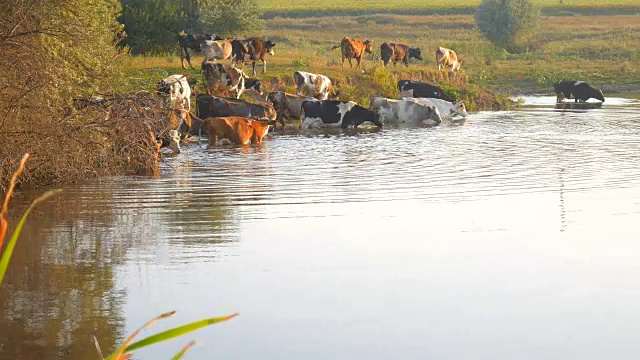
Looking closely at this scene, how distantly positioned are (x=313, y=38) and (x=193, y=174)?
56045 millimetres

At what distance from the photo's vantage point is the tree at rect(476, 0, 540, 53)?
68.9 meters

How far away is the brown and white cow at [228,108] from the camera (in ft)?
89.1

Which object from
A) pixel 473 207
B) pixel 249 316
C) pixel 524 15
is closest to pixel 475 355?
pixel 249 316

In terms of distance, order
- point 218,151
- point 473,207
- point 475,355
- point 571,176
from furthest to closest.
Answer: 1. point 218,151
2. point 571,176
3. point 473,207
4. point 475,355

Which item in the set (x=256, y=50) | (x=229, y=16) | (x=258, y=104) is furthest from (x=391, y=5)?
(x=258, y=104)

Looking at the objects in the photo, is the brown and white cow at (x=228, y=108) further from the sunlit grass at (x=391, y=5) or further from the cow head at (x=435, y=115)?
the sunlit grass at (x=391, y=5)

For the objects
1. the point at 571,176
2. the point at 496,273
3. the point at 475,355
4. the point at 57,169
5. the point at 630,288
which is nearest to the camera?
the point at 475,355

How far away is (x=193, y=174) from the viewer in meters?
18.1

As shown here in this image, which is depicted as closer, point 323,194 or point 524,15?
point 323,194

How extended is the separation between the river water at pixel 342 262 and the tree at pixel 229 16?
2412 centimetres

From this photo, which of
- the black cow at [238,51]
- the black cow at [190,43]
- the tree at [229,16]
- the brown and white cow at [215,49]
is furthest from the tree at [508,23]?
the black cow at [190,43]

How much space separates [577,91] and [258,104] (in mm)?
19347

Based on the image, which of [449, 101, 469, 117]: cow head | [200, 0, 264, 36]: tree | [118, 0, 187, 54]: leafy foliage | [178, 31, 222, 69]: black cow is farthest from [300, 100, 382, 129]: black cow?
[200, 0, 264, 36]: tree

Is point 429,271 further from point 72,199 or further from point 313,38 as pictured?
point 313,38
